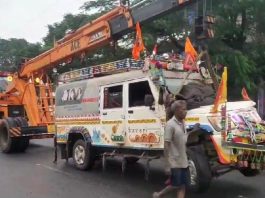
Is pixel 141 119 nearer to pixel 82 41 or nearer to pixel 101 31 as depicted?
pixel 101 31

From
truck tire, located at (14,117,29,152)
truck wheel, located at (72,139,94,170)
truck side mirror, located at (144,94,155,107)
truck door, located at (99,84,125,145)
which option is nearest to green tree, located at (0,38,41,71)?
truck tire, located at (14,117,29,152)

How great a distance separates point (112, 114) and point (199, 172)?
2.93 meters

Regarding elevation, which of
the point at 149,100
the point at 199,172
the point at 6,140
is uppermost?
the point at 149,100

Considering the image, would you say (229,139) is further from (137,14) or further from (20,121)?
(20,121)

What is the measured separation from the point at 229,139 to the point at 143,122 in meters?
2.11

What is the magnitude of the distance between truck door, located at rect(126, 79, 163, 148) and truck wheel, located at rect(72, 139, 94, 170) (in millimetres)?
1583

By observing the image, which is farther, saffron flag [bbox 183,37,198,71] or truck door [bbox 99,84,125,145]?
truck door [bbox 99,84,125,145]

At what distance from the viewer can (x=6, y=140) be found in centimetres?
1532

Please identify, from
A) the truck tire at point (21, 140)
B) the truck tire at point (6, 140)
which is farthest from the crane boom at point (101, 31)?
the truck tire at point (6, 140)

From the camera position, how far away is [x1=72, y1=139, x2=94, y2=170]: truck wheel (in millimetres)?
11047

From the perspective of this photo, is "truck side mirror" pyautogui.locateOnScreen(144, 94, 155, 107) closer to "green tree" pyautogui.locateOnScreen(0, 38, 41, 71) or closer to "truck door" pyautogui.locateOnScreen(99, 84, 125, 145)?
"truck door" pyautogui.locateOnScreen(99, 84, 125, 145)

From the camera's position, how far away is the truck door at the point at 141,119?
910cm

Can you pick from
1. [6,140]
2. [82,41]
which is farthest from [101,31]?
[6,140]

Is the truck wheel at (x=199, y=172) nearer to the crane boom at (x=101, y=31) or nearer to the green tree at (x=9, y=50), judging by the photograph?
the crane boom at (x=101, y=31)
